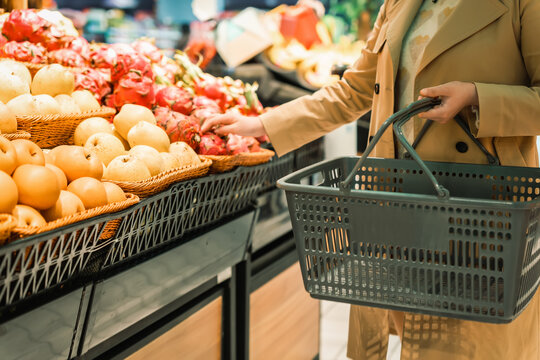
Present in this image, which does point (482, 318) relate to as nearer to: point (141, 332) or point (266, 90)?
point (141, 332)

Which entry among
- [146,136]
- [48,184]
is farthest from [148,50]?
[48,184]

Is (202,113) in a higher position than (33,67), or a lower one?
lower

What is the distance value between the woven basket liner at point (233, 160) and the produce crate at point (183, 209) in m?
0.02

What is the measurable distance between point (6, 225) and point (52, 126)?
2.30 ft

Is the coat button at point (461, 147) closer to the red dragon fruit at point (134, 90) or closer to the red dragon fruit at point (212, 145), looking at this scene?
the red dragon fruit at point (212, 145)

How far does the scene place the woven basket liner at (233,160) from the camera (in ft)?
6.46

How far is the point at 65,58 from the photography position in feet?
7.02

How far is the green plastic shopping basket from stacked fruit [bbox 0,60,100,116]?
0.80 m

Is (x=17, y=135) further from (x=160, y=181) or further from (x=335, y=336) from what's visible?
(x=335, y=336)

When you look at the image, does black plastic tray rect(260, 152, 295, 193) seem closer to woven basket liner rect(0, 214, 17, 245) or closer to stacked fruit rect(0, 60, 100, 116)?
stacked fruit rect(0, 60, 100, 116)

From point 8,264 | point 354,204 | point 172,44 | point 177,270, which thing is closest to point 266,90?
point 172,44

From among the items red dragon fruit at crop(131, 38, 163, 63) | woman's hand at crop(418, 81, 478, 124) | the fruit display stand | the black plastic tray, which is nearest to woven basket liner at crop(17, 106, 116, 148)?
the fruit display stand

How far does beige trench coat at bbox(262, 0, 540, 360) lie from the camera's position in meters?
1.47

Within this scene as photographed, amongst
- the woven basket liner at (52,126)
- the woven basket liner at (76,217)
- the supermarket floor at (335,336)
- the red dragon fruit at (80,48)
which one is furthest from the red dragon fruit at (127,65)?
the supermarket floor at (335,336)
